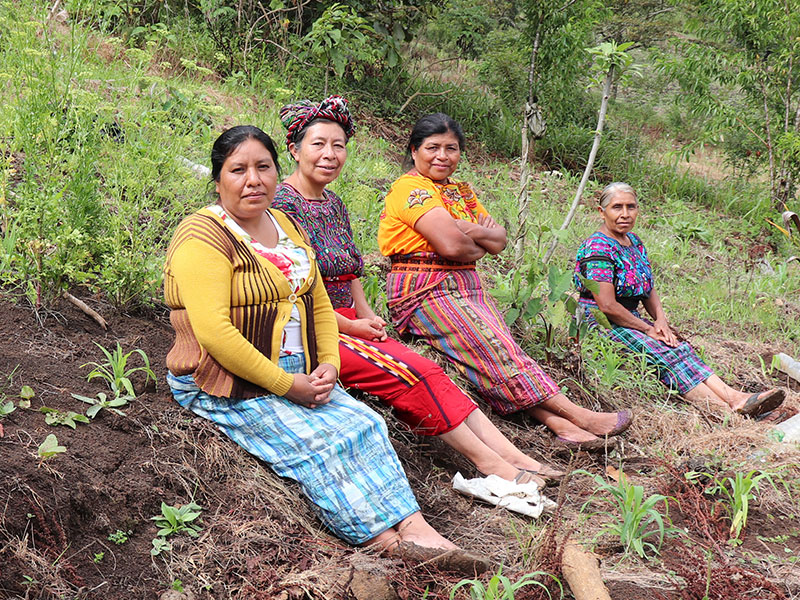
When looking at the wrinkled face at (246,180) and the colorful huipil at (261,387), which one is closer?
the colorful huipil at (261,387)

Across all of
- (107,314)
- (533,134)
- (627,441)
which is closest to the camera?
(107,314)

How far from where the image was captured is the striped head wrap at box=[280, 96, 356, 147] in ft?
11.5

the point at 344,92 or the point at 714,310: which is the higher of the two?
the point at 344,92

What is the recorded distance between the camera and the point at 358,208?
534 cm

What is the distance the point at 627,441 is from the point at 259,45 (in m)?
6.12

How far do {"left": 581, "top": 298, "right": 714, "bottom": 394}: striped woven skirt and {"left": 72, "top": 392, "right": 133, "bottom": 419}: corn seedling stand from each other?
2856mm

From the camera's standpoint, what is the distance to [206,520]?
8.30ft

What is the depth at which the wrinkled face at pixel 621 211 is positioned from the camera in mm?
4680

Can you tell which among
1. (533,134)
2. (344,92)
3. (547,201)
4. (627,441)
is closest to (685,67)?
(547,201)

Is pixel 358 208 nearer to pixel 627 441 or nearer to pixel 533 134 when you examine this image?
pixel 533 134

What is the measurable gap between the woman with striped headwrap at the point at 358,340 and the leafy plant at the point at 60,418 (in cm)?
110

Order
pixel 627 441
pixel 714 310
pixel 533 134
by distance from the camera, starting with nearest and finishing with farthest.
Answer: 1. pixel 627 441
2. pixel 533 134
3. pixel 714 310

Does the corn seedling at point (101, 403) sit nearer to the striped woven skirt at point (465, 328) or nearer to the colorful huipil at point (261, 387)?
the colorful huipil at point (261, 387)

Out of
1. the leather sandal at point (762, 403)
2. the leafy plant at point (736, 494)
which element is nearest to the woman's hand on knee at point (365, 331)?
the leafy plant at point (736, 494)
